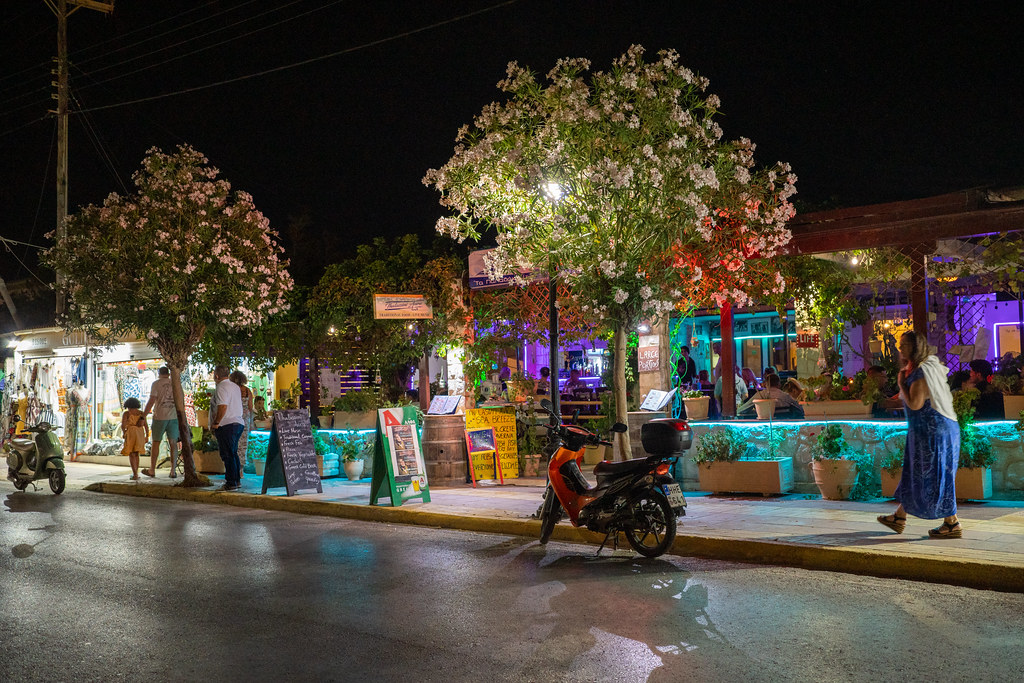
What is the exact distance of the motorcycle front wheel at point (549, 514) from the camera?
932cm

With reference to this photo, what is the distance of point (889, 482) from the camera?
35.3ft

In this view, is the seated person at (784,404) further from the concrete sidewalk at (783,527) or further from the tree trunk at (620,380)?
the tree trunk at (620,380)

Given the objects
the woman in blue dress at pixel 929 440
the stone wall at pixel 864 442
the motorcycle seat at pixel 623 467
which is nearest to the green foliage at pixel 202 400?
the stone wall at pixel 864 442

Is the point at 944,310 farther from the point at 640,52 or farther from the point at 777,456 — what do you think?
the point at 640,52

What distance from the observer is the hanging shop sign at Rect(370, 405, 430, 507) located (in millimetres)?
11922

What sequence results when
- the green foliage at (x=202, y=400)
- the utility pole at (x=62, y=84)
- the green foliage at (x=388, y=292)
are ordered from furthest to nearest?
the utility pole at (x=62, y=84), the green foliage at (x=202, y=400), the green foliage at (x=388, y=292)

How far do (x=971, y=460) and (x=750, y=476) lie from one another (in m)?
2.66

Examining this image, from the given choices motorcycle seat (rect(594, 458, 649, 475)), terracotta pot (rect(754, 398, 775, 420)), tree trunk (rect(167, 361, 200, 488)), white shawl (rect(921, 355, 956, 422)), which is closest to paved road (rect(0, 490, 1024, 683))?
motorcycle seat (rect(594, 458, 649, 475))

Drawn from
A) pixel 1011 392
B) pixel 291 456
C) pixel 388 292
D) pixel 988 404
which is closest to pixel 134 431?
pixel 291 456

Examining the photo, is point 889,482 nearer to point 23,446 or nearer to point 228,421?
point 228,421

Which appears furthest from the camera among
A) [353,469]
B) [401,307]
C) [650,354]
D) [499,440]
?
[401,307]

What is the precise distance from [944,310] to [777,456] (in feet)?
23.2

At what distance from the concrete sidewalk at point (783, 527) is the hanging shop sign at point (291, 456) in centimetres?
25

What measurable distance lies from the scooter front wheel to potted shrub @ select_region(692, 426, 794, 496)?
1084cm
